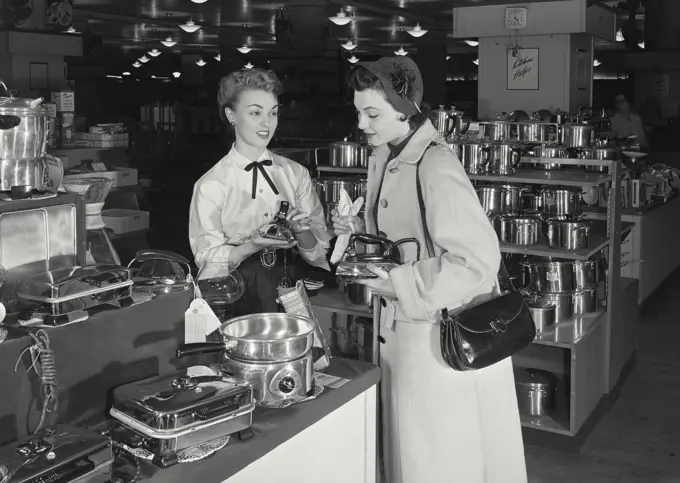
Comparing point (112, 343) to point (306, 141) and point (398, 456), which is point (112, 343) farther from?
point (306, 141)

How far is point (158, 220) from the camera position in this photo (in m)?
12.2

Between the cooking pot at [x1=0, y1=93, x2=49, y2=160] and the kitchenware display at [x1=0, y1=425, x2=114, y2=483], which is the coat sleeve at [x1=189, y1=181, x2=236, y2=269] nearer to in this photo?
the cooking pot at [x1=0, y1=93, x2=49, y2=160]

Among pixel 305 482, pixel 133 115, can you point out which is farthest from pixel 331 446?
Result: pixel 133 115

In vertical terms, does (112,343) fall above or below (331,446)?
above

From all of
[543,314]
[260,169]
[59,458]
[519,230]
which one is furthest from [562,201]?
[59,458]

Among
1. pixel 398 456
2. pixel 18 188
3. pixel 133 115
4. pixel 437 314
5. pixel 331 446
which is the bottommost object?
pixel 398 456

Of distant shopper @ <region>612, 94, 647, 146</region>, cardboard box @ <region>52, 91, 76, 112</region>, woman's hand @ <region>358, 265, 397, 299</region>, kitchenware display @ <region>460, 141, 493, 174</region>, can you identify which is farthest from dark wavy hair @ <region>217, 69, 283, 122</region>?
distant shopper @ <region>612, 94, 647, 146</region>

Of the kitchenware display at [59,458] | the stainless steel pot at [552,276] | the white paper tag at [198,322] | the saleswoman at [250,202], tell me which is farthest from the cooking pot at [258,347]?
the stainless steel pot at [552,276]

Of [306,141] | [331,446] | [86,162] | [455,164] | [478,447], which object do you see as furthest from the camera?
[306,141]

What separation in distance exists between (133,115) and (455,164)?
28122 millimetres

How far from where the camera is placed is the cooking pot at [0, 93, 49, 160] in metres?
1.93

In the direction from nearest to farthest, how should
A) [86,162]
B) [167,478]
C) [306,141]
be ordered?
1. [167,478]
2. [86,162]
3. [306,141]

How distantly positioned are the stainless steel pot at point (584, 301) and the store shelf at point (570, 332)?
1.4 inches

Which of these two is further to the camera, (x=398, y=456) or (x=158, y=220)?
(x=158, y=220)
